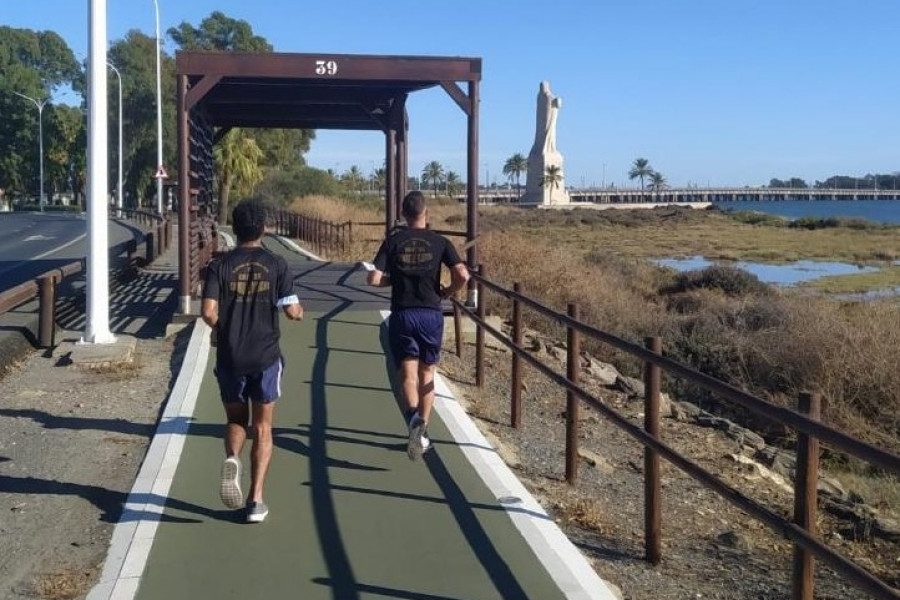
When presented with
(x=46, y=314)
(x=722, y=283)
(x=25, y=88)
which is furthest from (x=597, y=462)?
(x=25, y=88)

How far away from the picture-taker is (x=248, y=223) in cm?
583

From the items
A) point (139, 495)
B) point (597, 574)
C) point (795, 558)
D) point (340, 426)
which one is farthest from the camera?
point (340, 426)

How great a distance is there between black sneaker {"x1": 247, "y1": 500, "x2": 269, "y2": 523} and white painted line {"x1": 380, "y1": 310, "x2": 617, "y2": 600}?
137 centimetres

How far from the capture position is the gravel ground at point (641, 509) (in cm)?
589

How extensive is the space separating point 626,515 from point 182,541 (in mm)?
3108

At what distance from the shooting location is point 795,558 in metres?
4.45

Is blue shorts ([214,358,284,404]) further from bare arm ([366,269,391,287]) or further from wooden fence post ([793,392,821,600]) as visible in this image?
wooden fence post ([793,392,821,600])

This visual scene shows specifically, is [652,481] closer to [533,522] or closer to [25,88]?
[533,522]

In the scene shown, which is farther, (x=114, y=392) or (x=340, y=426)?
(x=114, y=392)

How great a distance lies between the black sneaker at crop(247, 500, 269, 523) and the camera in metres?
5.84

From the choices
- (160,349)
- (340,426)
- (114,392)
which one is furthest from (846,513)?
(160,349)

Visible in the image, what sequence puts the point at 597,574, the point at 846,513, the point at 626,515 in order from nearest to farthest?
the point at 597,574, the point at 626,515, the point at 846,513

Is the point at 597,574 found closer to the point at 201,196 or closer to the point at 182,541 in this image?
the point at 182,541

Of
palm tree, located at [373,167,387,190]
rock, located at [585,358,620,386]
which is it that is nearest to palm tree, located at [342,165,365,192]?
palm tree, located at [373,167,387,190]
